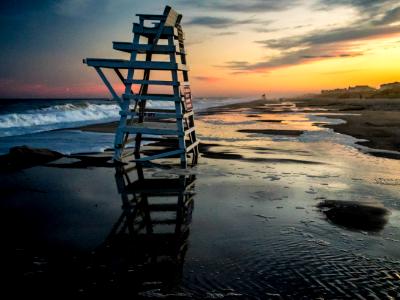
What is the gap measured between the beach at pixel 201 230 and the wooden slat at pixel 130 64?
7.98 ft

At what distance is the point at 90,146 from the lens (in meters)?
12.8

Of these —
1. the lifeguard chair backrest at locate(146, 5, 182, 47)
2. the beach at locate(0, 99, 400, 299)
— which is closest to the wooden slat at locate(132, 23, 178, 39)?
the lifeguard chair backrest at locate(146, 5, 182, 47)

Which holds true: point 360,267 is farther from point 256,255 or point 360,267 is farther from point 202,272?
point 202,272

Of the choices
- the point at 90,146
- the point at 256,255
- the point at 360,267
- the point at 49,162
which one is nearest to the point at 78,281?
the point at 256,255

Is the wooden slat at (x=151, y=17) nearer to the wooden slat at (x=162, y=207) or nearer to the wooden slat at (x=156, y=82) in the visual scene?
the wooden slat at (x=156, y=82)

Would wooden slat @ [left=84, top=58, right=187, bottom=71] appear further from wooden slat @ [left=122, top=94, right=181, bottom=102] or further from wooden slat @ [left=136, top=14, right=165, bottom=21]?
wooden slat @ [left=136, top=14, right=165, bottom=21]

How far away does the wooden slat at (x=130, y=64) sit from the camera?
9.30 m

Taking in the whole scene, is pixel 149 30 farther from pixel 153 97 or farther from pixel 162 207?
pixel 162 207

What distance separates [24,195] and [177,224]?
119 inches

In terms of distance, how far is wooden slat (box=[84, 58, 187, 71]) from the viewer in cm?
930

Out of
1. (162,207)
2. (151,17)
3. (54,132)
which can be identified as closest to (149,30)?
(151,17)

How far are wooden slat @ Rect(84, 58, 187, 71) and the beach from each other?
243 cm

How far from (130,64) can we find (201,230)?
232 inches

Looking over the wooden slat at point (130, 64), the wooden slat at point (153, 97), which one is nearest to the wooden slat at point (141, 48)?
the wooden slat at point (130, 64)
